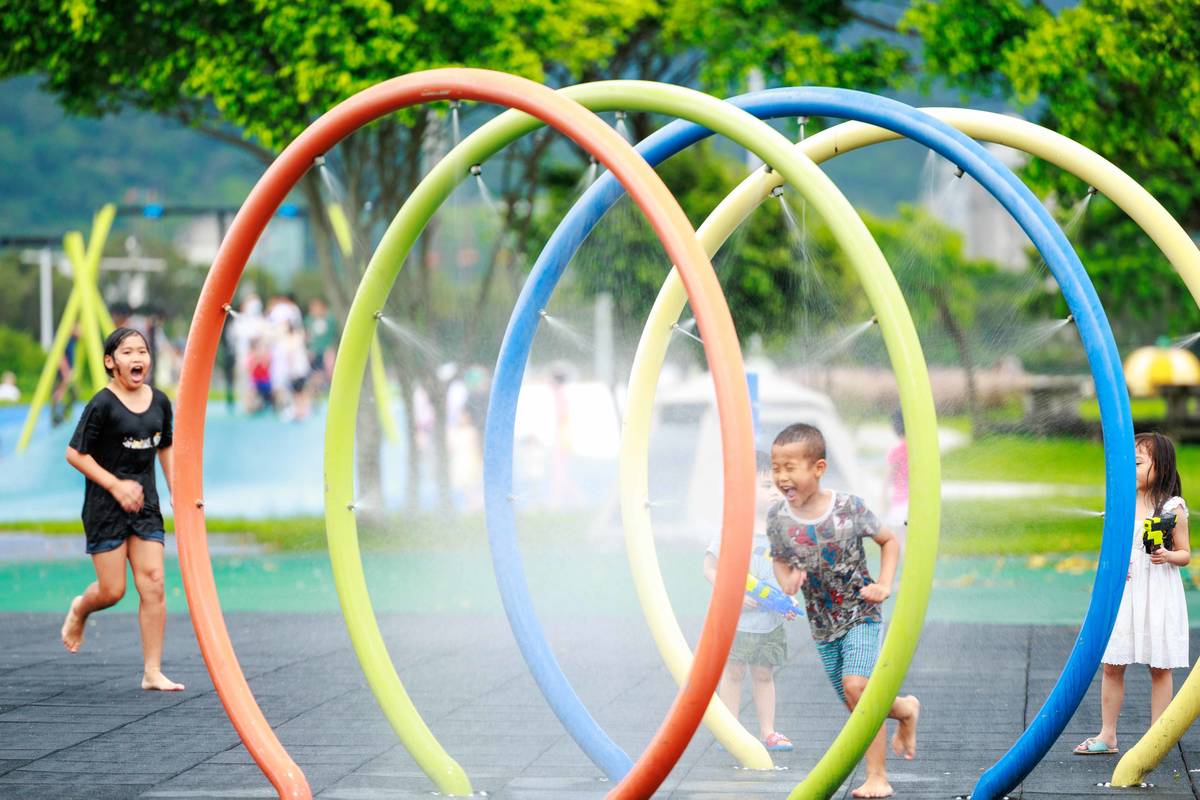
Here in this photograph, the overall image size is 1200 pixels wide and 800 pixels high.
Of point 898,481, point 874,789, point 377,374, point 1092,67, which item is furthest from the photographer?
point 377,374

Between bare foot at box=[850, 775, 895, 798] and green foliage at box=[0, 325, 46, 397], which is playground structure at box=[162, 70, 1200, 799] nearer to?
bare foot at box=[850, 775, 895, 798]

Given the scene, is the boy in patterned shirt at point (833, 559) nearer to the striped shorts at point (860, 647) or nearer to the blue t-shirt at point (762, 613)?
the striped shorts at point (860, 647)

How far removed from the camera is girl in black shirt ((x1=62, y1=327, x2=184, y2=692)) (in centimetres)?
782

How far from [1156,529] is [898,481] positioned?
2457 millimetres

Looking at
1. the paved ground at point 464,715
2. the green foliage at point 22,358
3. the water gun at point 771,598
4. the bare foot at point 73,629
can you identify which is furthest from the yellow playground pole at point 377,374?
the green foliage at point 22,358

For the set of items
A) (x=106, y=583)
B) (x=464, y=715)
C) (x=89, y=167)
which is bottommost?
(x=464, y=715)

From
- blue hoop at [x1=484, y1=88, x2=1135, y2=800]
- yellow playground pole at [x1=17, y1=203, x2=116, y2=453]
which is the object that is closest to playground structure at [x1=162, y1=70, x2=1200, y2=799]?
blue hoop at [x1=484, y1=88, x2=1135, y2=800]

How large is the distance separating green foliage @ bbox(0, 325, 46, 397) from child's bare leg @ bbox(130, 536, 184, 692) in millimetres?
26245

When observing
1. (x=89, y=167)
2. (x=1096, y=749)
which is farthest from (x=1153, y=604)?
(x=89, y=167)

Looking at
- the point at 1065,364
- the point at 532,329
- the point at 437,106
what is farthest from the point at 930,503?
the point at 437,106

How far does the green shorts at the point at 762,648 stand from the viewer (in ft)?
20.4

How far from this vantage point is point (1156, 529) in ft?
21.0

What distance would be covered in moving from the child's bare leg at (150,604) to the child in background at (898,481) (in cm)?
351

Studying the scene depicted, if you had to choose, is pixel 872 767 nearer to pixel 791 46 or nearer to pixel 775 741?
pixel 775 741
